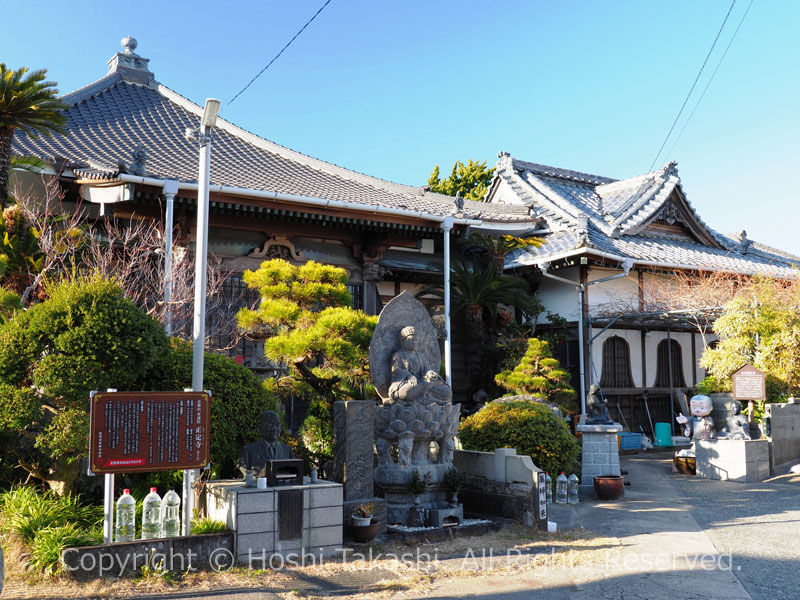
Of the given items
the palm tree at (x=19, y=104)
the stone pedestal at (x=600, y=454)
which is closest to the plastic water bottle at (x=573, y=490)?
the stone pedestal at (x=600, y=454)

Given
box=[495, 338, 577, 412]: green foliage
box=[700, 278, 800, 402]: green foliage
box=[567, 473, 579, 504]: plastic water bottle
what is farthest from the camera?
box=[495, 338, 577, 412]: green foliage

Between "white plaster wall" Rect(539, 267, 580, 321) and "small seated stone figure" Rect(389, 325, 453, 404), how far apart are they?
1058cm

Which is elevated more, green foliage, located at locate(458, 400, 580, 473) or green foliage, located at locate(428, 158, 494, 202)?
green foliage, located at locate(428, 158, 494, 202)

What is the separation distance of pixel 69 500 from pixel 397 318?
4.76m

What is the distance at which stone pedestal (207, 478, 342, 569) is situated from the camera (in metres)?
7.14

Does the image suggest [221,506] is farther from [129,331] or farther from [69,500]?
[129,331]

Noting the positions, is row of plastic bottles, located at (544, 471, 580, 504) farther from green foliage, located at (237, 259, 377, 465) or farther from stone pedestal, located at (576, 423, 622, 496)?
green foliage, located at (237, 259, 377, 465)

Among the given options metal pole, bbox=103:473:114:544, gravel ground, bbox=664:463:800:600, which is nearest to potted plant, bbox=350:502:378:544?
metal pole, bbox=103:473:114:544

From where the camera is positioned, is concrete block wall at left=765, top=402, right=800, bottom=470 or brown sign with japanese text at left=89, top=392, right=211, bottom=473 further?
concrete block wall at left=765, top=402, right=800, bottom=470

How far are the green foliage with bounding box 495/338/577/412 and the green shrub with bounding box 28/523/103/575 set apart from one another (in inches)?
429

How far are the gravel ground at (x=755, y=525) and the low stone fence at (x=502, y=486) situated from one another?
92.6 inches

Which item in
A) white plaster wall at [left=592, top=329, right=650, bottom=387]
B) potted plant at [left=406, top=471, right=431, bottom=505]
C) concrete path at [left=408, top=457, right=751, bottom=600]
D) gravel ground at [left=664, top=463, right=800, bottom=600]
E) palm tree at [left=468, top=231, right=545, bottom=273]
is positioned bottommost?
gravel ground at [left=664, top=463, right=800, bottom=600]

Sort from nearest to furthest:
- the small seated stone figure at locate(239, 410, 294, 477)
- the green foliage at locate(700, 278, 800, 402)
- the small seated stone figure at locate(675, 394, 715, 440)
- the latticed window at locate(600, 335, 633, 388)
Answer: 1. the small seated stone figure at locate(239, 410, 294, 477)
2. the small seated stone figure at locate(675, 394, 715, 440)
3. the green foliage at locate(700, 278, 800, 402)
4. the latticed window at locate(600, 335, 633, 388)

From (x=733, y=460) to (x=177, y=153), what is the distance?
13.9 meters
